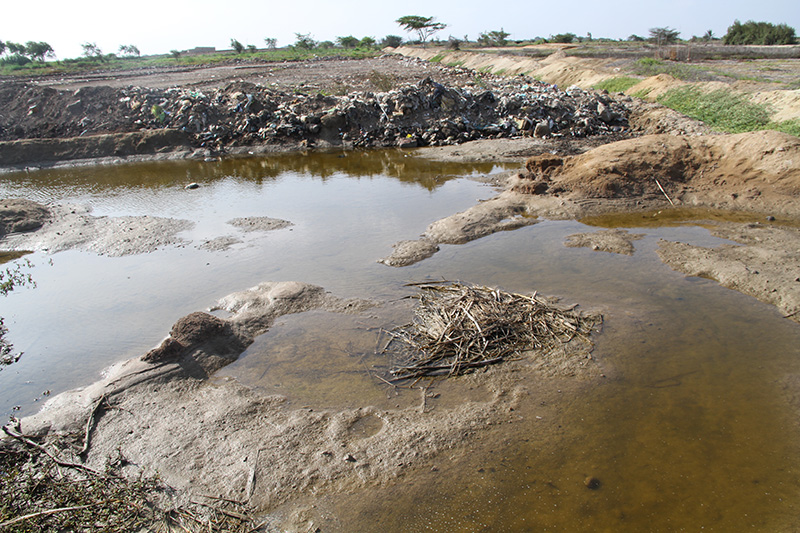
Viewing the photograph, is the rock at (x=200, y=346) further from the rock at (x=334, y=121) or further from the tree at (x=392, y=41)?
the tree at (x=392, y=41)

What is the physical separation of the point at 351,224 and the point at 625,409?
649 centimetres

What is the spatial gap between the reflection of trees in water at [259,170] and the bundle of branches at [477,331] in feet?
22.0

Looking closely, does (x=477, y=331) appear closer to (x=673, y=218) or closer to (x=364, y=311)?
(x=364, y=311)

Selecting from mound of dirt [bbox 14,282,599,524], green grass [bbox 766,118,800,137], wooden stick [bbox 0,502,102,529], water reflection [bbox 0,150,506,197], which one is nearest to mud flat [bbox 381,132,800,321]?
water reflection [bbox 0,150,506,197]

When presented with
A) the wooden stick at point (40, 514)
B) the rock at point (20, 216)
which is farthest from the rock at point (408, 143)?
the wooden stick at point (40, 514)

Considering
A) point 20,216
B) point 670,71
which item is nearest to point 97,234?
point 20,216

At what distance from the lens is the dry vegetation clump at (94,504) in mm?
3162

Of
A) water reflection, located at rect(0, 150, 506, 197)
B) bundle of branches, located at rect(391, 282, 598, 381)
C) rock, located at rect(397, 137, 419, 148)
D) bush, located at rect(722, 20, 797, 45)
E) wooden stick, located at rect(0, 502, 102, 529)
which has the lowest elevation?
wooden stick, located at rect(0, 502, 102, 529)

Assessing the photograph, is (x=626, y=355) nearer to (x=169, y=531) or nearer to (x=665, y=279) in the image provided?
(x=665, y=279)

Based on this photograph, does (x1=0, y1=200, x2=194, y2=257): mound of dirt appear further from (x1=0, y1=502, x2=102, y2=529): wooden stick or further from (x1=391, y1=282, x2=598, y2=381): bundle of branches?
(x1=0, y1=502, x2=102, y2=529): wooden stick

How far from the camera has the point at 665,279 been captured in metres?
6.54

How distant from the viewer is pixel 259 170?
1484 cm

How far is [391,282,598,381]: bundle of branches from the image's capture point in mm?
4906

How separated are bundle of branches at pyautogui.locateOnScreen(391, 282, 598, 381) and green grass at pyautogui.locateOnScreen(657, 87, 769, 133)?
1233 cm
